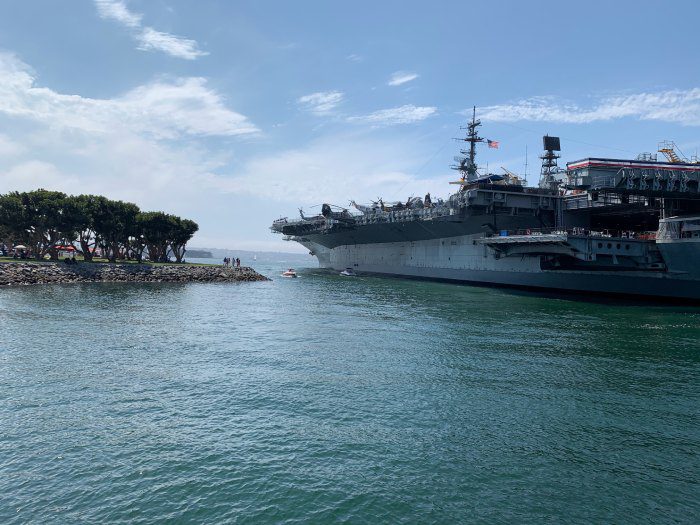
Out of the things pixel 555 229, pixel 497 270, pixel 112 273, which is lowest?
pixel 112 273

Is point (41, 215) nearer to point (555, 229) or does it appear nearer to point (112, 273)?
point (112, 273)

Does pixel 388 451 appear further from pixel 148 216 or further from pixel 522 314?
pixel 148 216

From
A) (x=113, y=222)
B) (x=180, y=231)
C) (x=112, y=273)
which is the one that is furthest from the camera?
(x=180, y=231)

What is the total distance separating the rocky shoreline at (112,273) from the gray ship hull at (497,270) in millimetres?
19456

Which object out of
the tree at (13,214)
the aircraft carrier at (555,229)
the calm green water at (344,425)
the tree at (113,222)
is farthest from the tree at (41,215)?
the calm green water at (344,425)

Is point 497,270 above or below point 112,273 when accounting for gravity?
above

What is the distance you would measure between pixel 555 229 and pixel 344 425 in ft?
140

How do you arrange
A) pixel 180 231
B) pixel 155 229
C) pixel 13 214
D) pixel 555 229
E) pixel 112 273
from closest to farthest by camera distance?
pixel 555 229 < pixel 13 214 < pixel 112 273 < pixel 155 229 < pixel 180 231

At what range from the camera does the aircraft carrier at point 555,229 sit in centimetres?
3838

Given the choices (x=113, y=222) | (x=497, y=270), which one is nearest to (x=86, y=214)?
(x=113, y=222)

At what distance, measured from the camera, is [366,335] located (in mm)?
24781

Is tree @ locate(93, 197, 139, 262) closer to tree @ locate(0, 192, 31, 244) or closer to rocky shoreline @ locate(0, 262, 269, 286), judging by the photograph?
rocky shoreline @ locate(0, 262, 269, 286)

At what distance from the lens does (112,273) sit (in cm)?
5578

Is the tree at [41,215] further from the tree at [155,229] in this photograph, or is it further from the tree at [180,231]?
the tree at [180,231]
